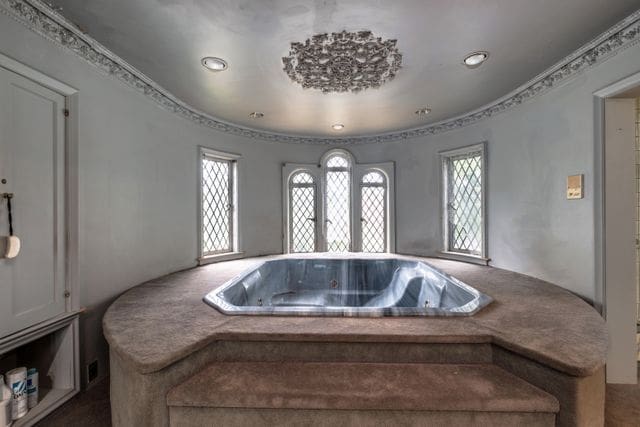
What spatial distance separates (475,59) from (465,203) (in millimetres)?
1788

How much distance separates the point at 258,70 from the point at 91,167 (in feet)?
4.19

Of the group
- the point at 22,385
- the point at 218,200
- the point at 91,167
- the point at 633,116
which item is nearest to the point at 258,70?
the point at 91,167

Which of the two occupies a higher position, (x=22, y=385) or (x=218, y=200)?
(x=218, y=200)

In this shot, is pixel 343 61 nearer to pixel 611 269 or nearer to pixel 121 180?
pixel 121 180

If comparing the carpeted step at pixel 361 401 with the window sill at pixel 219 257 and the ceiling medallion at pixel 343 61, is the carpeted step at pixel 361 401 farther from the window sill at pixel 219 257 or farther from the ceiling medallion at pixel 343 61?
the window sill at pixel 219 257

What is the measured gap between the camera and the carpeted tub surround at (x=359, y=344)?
3.71 ft

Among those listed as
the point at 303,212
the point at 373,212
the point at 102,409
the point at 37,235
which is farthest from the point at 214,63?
the point at 373,212

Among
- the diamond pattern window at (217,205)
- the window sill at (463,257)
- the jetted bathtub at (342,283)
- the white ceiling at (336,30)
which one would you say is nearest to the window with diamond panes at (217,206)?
the diamond pattern window at (217,205)

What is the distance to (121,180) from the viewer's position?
81.7 inches

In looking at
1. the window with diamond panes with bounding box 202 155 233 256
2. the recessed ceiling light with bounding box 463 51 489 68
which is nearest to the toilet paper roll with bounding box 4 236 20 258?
the window with diamond panes with bounding box 202 155 233 256

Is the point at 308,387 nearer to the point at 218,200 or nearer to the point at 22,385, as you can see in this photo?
the point at 22,385

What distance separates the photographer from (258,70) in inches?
82.4

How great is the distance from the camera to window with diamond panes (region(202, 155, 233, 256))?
3281 millimetres

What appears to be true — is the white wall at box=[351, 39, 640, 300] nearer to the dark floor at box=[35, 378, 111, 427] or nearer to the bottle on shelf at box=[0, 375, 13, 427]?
the dark floor at box=[35, 378, 111, 427]
